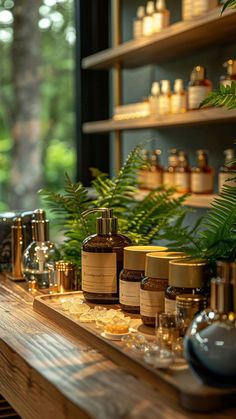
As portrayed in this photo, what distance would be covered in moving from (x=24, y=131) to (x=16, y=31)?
0.93 metres

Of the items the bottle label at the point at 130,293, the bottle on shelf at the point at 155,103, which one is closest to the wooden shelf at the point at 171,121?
the bottle on shelf at the point at 155,103

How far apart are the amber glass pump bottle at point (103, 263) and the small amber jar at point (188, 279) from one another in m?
0.26

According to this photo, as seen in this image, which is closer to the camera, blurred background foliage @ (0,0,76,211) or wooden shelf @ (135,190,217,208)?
wooden shelf @ (135,190,217,208)

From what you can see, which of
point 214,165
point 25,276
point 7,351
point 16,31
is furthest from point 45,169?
point 7,351

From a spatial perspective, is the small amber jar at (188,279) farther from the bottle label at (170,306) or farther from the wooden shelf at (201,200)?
the wooden shelf at (201,200)

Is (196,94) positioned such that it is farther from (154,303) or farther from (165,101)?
(154,303)

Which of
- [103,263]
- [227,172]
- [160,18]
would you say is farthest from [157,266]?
[160,18]

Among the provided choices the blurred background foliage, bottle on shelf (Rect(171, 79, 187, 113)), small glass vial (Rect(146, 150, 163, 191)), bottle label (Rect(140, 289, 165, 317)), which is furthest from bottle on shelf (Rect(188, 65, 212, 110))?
the blurred background foliage

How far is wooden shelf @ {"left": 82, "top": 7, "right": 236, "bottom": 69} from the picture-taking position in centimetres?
235

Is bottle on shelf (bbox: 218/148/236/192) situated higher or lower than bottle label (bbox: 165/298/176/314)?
higher

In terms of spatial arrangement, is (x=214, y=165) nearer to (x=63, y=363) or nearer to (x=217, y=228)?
(x=217, y=228)

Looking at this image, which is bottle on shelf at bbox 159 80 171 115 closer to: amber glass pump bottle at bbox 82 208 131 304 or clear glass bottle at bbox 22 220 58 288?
clear glass bottle at bbox 22 220 58 288

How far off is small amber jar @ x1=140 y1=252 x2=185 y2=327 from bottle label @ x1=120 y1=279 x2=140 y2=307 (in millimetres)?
79

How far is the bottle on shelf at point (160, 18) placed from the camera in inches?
111
